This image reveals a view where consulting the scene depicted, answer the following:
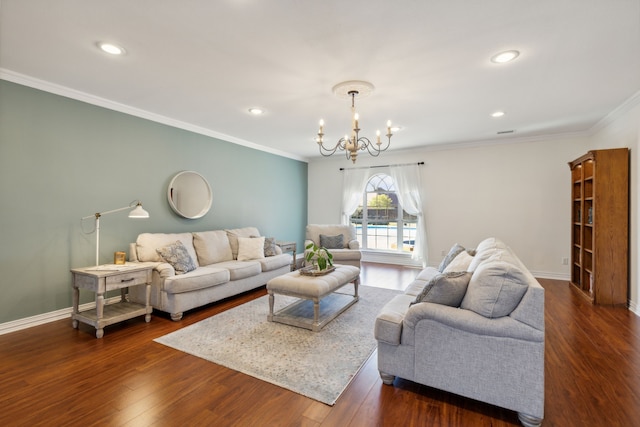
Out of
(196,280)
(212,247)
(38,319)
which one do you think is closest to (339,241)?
(212,247)

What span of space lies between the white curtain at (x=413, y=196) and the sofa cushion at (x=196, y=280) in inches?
161

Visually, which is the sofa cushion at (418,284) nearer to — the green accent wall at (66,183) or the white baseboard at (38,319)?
the green accent wall at (66,183)

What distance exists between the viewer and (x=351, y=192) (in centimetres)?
708

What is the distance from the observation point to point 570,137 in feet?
16.8

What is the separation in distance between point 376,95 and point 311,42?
1.26 m

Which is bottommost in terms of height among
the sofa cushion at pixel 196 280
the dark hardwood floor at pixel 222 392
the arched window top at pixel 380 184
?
the dark hardwood floor at pixel 222 392

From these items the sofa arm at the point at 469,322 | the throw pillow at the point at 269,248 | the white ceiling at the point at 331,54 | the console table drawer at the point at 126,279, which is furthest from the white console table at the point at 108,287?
the sofa arm at the point at 469,322

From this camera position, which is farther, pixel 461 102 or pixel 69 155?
pixel 461 102

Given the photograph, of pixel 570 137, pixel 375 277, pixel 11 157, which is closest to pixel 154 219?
pixel 11 157

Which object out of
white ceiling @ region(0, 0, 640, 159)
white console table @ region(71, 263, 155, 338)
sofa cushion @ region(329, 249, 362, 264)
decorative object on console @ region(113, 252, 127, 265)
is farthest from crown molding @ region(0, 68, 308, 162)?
sofa cushion @ region(329, 249, 362, 264)

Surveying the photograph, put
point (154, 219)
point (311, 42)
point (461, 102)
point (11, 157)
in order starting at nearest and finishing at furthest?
point (311, 42), point (11, 157), point (461, 102), point (154, 219)

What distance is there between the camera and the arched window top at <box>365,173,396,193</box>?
6838 millimetres

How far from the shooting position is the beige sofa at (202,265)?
3.40 meters

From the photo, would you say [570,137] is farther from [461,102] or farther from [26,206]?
[26,206]
